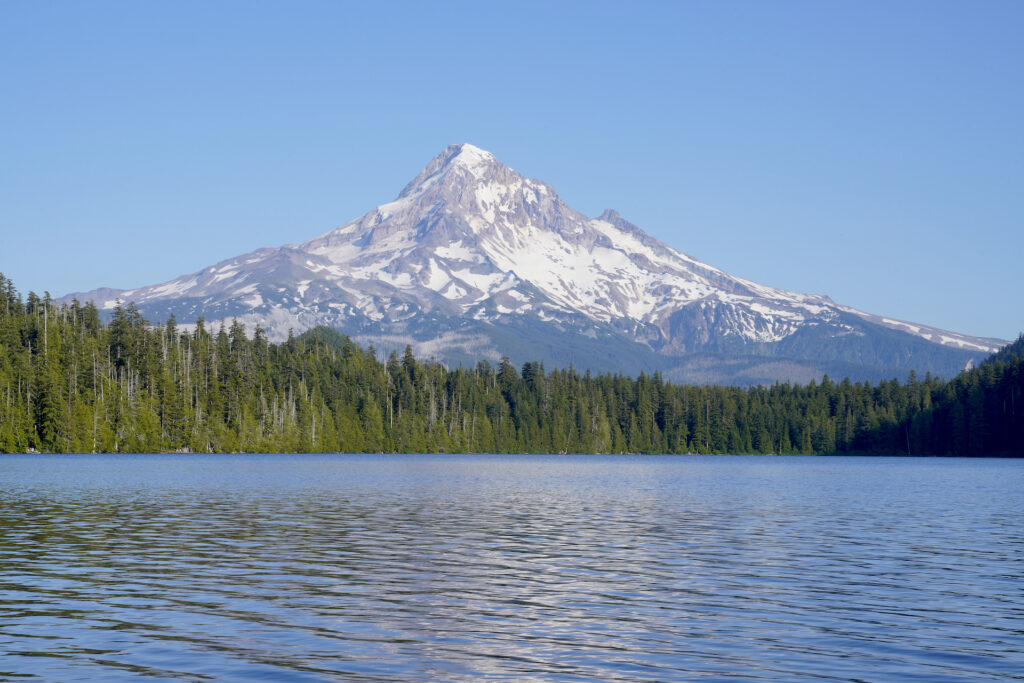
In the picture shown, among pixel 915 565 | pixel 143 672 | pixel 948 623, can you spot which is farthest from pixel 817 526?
pixel 143 672

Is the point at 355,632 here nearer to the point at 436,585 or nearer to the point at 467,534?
the point at 436,585

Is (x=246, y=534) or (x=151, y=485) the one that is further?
(x=151, y=485)

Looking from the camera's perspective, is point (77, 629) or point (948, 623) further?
point (948, 623)

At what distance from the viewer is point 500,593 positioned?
36.0 metres

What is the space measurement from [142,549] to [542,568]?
1828 centimetres

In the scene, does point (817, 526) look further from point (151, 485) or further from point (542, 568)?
point (151, 485)

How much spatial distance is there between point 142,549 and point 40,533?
8713 millimetres

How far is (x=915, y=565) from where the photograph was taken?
45219 millimetres

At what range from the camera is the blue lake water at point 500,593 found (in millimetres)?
25312

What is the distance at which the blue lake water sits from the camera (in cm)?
2531

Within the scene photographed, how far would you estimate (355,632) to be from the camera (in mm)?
28594

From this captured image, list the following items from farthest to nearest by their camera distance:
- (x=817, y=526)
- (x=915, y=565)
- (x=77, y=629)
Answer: (x=817, y=526), (x=915, y=565), (x=77, y=629)

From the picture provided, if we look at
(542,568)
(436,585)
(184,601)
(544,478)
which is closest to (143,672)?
(184,601)

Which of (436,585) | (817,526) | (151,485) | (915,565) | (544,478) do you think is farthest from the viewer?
(544,478)
